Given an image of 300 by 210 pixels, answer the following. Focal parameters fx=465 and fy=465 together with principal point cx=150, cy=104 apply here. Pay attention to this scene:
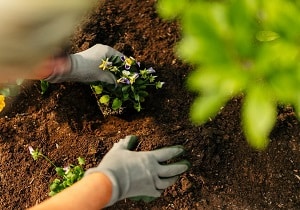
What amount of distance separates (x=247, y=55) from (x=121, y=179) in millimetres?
1033

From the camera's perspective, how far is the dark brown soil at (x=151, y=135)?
1934 mm

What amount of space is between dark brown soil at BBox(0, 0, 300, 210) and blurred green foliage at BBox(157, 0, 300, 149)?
4.22 ft

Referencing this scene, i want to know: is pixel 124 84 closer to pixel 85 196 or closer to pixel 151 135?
pixel 151 135

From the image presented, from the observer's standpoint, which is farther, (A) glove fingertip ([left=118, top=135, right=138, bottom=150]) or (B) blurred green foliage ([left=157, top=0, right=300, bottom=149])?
(A) glove fingertip ([left=118, top=135, right=138, bottom=150])

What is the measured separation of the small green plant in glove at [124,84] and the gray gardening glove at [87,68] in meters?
0.02

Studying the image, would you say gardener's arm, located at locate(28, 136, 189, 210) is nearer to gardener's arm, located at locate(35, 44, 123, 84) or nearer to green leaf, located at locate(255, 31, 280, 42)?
gardener's arm, located at locate(35, 44, 123, 84)

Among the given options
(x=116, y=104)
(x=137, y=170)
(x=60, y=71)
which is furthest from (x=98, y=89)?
(x=137, y=170)

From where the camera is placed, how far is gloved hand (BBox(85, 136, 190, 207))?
5.25 feet

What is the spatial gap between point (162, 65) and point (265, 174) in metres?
0.66

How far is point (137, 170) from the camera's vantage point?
1.68 m

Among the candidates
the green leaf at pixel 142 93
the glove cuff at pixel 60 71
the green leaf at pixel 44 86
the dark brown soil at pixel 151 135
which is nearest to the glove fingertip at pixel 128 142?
the dark brown soil at pixel 151 135

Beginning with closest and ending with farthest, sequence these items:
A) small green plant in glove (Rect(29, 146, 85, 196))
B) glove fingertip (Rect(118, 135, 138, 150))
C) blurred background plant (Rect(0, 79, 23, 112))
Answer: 1. glove fingertip (Rect(118, 135, 138, 150))
2. small green plant in glove (Rect(29, 146, 85, 196))
3. blurred background plant (Rect(0, 79, 23, 112))

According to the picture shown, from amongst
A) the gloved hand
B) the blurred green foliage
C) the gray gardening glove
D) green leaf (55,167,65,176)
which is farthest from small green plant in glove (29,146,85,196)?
the blurred green foliage

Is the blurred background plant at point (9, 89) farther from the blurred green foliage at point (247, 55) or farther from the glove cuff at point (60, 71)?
the blurred green foliage at point (247, 55)
